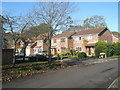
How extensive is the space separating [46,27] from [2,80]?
10.6 m

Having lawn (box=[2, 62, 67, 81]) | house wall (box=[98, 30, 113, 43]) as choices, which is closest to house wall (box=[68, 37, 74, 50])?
house wall (box=[98, 30, 113, 43])

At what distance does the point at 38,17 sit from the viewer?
18.1 meters

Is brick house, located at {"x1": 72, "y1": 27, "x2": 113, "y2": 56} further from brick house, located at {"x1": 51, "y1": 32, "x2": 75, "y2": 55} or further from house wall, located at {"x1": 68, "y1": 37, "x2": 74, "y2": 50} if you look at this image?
brick house, located at {"x1": 51, "y1": 32, "x2": 75, "y2": 55}

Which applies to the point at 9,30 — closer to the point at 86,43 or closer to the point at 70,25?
the point at 70,25

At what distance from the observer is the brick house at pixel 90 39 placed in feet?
124

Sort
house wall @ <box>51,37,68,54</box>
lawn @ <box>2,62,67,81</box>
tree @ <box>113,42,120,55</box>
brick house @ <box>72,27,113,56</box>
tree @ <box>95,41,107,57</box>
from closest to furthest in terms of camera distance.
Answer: lawn @ <box>2,62,67,81</box>
tree @ <box>95,41,107,57</box>
tree @ <box>113,42,120,55</box>
brick house @ <box>72,27,113,56</box>
house wall @ <box>51,37,68,54</box>

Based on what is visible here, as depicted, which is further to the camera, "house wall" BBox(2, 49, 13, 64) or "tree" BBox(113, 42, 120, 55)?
"tree" BBox(113, 42, 120, 55)

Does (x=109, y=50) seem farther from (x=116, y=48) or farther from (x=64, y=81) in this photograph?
(x=64, y=81)

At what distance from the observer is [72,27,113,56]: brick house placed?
124 feet

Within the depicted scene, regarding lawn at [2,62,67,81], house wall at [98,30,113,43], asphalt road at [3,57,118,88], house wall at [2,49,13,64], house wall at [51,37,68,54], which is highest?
house wall at [98,30,113,43]

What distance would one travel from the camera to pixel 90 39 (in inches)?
1549

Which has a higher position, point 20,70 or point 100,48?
point 100,48

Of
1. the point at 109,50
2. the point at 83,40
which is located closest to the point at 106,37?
the point at 83,40

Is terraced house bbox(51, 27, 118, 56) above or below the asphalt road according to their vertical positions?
above
